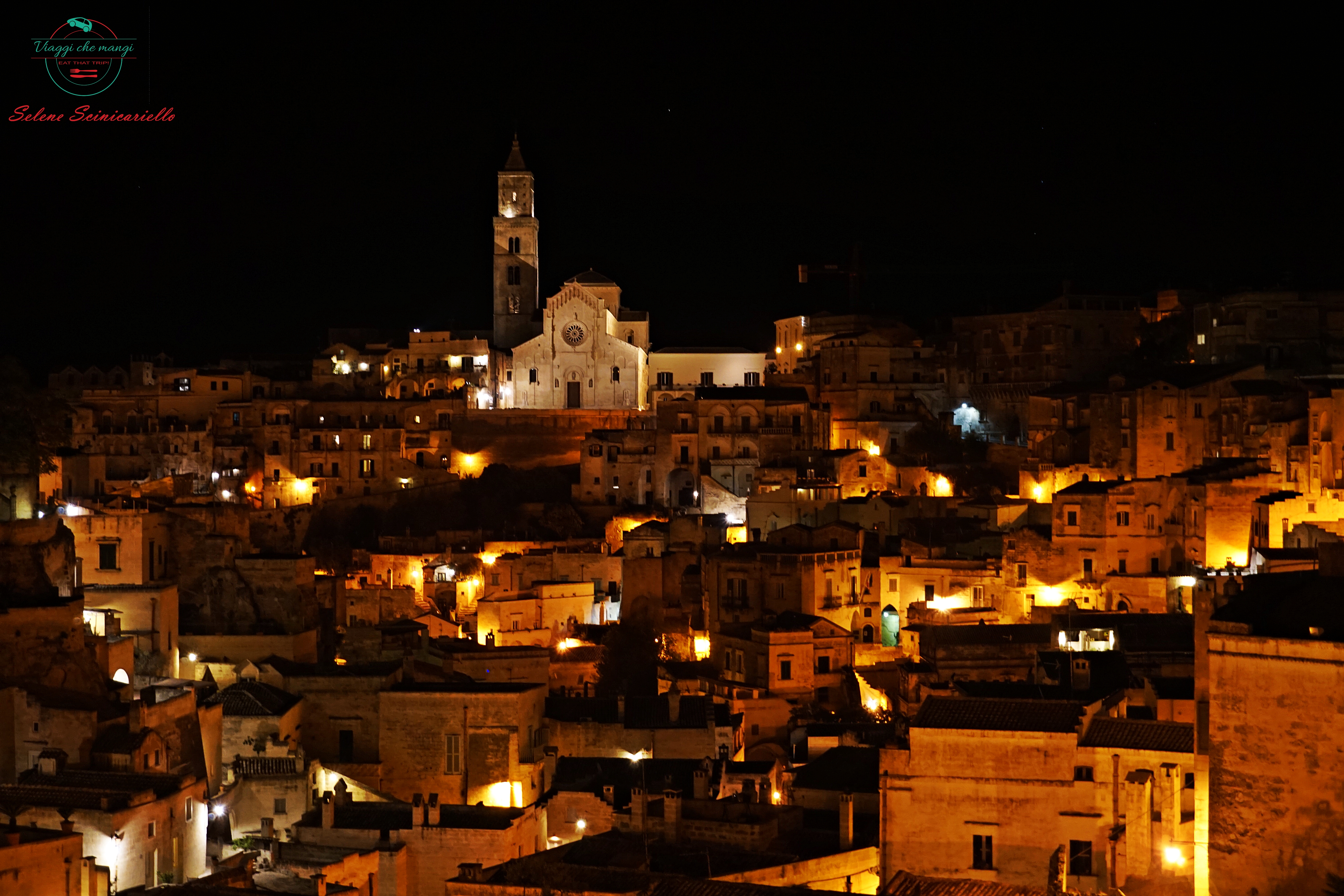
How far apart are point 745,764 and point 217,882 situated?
35.8 ft

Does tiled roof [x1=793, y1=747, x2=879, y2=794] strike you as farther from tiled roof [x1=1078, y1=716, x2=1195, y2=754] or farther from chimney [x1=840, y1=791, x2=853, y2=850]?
tiled roof [x1=1078, y1=716, x2=1195, y2=754]

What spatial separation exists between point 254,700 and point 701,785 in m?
9.47

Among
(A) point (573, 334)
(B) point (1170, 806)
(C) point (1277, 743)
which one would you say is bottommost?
(B) point (1170, 806)

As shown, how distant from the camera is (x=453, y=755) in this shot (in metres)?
33.8

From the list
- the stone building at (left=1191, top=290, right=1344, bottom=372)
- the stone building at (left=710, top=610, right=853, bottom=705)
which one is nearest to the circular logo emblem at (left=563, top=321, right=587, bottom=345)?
the stone building at (left=1191, top=290, right=1344, bottom=372)

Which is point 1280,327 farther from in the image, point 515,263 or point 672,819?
point 672,819

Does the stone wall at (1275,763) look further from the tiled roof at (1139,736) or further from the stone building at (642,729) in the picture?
the stone building at (642,729)

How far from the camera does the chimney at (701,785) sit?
2961 cm

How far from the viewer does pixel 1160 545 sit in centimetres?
4350

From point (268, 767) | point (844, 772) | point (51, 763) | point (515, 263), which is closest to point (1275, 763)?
point (844, 772)

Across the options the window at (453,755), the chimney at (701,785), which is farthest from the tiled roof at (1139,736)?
the window at (453,755)

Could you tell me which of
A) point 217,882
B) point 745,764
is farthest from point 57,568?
point 745,764

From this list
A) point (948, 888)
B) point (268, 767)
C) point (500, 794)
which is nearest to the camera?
point (948, 888)

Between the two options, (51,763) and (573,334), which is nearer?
(51,763)
